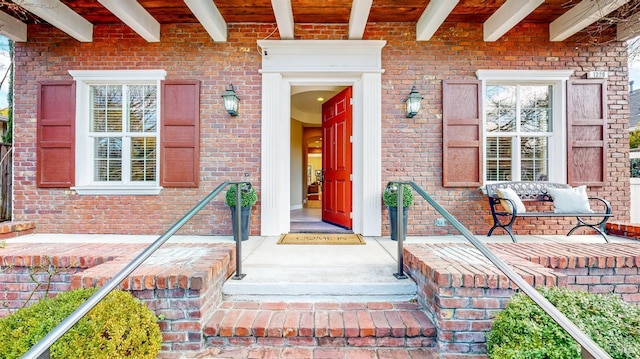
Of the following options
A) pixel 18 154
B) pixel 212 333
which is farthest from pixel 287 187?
pixel 18 154

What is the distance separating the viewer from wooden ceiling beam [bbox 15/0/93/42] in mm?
3033

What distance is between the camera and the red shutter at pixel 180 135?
3.77m

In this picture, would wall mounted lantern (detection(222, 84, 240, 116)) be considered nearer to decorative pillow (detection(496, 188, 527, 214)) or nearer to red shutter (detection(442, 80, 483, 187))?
red shutter (detection(442, 80, 483, 187))

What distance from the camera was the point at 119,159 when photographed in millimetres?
3982

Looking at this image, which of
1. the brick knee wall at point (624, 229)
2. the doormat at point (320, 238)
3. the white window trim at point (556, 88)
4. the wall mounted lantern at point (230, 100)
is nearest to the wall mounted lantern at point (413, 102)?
the white window trim at point (556, 88)

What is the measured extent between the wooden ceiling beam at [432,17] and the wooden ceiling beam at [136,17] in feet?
11.6

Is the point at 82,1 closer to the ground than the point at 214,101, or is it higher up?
higher up

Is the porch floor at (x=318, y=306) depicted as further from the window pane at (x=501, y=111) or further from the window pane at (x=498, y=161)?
the window pane at (x=501, y=111)

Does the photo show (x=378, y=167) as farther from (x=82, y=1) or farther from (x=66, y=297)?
(x=82, y=1)

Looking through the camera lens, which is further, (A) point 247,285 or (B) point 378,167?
(B) point 378,167

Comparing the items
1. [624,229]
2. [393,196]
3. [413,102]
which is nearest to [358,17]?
[413,102]

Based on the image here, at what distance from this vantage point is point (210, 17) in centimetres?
328

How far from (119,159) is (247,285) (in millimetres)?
3217

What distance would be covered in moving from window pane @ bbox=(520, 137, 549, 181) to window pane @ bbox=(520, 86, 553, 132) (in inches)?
6.4
